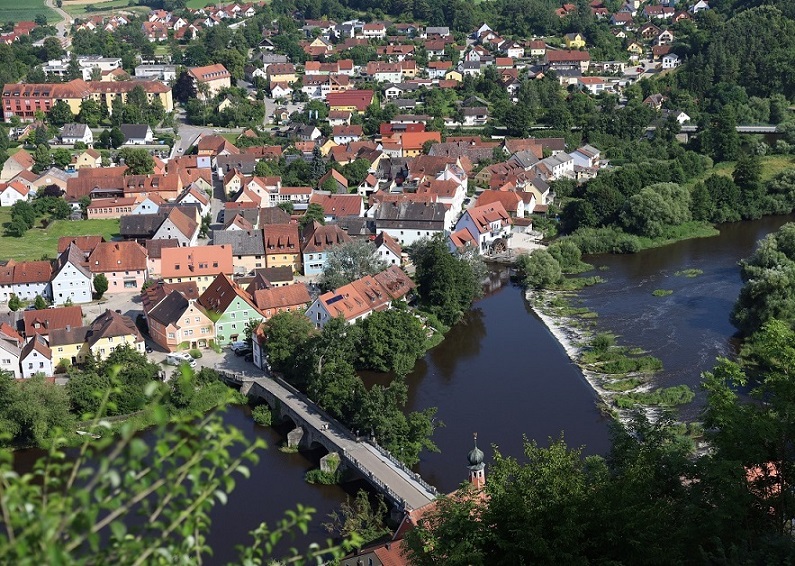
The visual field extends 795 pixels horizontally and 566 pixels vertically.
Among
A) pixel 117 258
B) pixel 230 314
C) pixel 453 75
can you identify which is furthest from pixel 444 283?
pixel 453 75

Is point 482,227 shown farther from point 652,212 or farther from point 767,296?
point 767,296

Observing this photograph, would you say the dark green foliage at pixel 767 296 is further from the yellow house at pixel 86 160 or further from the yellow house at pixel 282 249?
the yellow house at pixel 86 160

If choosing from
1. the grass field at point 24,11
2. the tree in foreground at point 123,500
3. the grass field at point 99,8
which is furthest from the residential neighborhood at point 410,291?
the grass field at point 99,8

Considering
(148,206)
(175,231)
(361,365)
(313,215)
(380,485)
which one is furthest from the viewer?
(148,206)

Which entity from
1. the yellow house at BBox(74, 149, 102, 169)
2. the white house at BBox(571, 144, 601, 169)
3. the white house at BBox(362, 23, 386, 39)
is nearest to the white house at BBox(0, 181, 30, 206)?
the yellow house at BBox(74, 149, 102, 169)

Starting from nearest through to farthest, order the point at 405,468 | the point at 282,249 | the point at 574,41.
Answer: the point at 405,468
the point at 282,249
the point at 574,41

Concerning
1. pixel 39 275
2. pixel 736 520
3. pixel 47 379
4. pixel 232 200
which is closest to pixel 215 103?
pixel 232 200

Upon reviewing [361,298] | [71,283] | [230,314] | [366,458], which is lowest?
[366,458]

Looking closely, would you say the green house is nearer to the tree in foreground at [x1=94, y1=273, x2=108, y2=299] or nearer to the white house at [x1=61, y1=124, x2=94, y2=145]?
the tree in foreground at [x1=94, y1=273, x2=108, y2=299]
